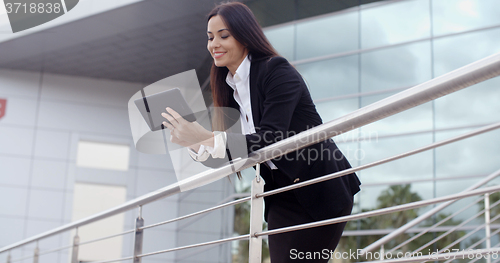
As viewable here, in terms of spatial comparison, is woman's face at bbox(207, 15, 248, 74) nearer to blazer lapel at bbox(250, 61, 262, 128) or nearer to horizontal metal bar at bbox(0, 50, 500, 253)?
blazer lapel at bbox(250, 61, 262, 128)

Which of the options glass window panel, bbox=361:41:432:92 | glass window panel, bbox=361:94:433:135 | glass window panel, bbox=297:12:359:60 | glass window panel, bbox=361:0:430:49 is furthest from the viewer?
glass window panel, bbox=297:12:359:60

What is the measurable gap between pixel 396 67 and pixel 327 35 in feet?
5.20

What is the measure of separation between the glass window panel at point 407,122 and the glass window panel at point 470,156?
1.23ft

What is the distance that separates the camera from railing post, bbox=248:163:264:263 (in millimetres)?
1772

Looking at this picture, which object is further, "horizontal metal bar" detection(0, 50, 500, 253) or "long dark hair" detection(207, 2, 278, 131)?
"long dark hair" detection(207, 2, 278, 131)

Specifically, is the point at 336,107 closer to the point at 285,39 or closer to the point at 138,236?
the point at 285,39

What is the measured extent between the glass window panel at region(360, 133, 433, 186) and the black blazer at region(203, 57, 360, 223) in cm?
665

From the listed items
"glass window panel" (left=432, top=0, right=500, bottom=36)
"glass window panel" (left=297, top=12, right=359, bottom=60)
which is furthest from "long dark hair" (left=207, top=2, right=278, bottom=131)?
"glass window panel" (left=297, top=12, right=359, bottom=60)

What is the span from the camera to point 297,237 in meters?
1.72

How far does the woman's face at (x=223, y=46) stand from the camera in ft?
6.06

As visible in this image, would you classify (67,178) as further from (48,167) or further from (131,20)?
(131,20)

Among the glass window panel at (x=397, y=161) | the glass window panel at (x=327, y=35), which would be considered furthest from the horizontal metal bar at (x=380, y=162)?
the glass window panel at (x=327, y=35)

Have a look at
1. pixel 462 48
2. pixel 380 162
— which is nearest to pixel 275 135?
pixel 380 162

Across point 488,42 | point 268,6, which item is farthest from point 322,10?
point 488,42
